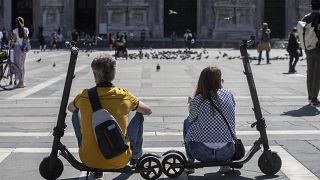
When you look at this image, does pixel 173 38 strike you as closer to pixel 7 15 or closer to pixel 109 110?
pixel 7 15

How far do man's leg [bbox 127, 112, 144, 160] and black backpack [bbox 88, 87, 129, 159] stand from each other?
0.62 m

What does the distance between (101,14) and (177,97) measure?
120ft

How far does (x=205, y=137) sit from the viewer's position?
6270mm

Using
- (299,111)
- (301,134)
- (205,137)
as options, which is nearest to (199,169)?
(205,137)

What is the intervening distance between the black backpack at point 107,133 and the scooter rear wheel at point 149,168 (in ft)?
1.51

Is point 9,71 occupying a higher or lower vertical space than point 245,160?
higher

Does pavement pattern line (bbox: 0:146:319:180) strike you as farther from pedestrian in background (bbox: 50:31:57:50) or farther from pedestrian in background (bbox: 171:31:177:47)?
pedestrian in background (bbox: 171:31:177:47)

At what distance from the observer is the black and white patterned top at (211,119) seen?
6.26 metres

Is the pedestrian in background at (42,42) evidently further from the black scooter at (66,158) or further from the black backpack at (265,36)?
the black scooter at (66,158)

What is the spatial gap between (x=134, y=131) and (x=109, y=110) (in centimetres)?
63

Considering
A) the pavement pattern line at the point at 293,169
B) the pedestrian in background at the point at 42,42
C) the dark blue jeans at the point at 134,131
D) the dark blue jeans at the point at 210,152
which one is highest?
the pedestrian in background at the point at 42,42

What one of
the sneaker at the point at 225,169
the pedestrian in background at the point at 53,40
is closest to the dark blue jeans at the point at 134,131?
the sneaker at the point at 225,169

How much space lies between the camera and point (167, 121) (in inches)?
403

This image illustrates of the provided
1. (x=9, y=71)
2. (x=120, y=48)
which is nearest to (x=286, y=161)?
(x=9, y=71)
